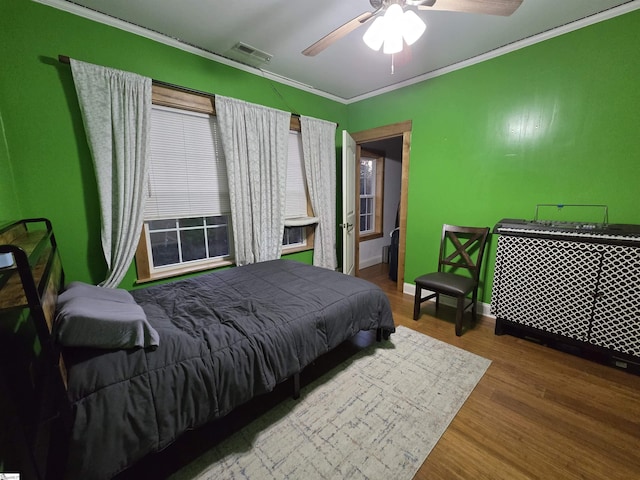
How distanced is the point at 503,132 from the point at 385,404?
106 inches

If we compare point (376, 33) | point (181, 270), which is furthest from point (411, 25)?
point (181, 270)

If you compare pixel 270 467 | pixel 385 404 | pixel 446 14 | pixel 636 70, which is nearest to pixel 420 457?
pixel 385 404

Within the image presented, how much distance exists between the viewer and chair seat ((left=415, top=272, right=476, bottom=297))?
2420 mm

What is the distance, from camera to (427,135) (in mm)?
3055

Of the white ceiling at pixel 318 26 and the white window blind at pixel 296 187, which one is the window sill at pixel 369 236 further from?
the white ceiling at pixel 318 26

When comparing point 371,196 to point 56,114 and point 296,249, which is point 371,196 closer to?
point 296,249

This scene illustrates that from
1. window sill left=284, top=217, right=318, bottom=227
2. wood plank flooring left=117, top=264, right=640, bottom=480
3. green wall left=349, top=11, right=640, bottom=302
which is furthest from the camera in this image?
window sill left=284, top=217, right=318, bottom=227

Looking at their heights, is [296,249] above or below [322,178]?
below

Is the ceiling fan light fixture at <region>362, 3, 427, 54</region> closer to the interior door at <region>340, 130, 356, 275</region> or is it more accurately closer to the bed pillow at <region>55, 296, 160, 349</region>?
the interior door at <region>340, 130, 356, 275</region>

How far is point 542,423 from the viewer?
59.7 inches

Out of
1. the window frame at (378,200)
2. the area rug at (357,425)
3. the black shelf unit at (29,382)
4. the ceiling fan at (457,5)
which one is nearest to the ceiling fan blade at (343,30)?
the ceiling fan at (457,5)

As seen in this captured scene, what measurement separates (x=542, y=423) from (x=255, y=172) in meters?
2.99

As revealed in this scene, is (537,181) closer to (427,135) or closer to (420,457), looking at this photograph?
(427,135)

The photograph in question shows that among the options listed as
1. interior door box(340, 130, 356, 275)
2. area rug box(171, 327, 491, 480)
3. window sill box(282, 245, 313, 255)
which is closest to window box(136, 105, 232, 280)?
window sill box(282, 245, 313, 255)
